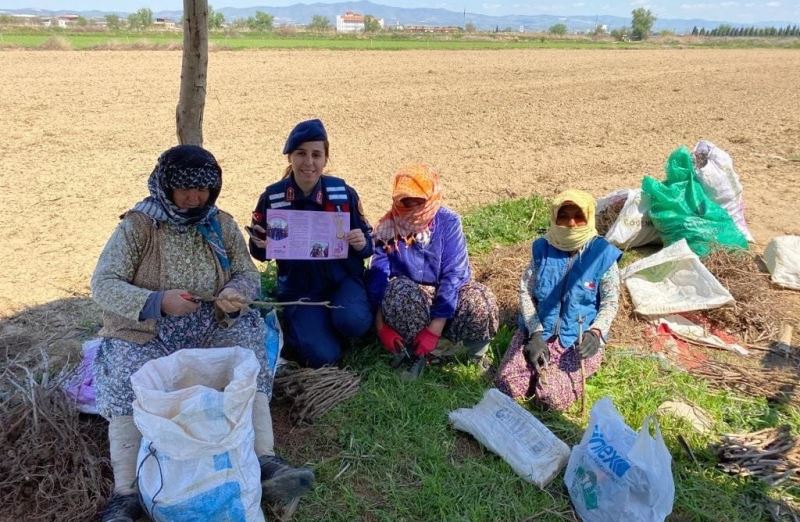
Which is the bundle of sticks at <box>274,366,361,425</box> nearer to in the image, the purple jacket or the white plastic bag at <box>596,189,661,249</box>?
the purple jacket

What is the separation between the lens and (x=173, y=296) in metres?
2.34

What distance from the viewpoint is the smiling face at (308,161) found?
290cm

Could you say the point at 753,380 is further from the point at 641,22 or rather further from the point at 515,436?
the point at 641,22

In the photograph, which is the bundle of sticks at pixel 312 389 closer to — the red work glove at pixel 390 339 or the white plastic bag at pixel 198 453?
the red work glove at pixel 390 339

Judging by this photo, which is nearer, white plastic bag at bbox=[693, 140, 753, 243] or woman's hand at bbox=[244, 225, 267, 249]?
woman's hand at bbox=[244, 225, 267, 249]

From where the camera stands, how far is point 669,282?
3.92m

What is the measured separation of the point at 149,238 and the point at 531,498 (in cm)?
196

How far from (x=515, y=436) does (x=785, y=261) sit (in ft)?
10.1

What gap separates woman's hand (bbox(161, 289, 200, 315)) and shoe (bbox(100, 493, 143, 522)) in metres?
0.71

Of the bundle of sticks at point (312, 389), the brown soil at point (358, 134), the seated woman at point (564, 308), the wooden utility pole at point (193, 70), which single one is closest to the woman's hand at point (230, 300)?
the bundle of sticks at point (312, 389)

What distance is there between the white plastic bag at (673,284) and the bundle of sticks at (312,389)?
2065mm

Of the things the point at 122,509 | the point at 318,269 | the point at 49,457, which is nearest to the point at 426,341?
the point at 318,269

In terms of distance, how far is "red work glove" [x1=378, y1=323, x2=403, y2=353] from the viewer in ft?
10.3

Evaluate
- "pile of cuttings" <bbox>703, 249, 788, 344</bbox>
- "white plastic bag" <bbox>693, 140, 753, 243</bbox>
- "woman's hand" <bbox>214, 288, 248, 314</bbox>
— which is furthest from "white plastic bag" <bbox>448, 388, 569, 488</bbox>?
"white plastic bag" <bbox>693, 140, 753, 243</bbox>
